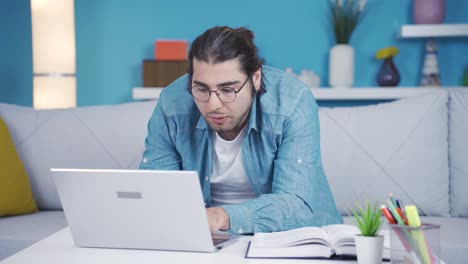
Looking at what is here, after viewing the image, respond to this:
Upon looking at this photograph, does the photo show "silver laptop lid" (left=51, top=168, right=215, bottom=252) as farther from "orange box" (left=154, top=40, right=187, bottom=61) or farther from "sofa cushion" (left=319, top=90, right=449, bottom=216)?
"orange box" (left=154, top=40, right=187, bottom=61)

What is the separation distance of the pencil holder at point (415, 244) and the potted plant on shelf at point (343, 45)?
244 centimetres

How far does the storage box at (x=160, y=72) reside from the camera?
3.37m

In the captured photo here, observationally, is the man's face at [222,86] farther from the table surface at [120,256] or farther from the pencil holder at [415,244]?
the pencil holder at [415,244]

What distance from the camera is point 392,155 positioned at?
2.27 m

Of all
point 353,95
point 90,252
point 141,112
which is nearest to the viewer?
point 90,252

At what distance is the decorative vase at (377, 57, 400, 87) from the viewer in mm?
3316

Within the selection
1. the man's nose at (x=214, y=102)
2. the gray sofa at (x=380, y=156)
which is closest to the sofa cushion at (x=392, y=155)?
the gray sofa at (x=380, y=156)

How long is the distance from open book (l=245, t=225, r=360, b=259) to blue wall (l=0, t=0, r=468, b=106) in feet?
8.02

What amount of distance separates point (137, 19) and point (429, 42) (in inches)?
68.2

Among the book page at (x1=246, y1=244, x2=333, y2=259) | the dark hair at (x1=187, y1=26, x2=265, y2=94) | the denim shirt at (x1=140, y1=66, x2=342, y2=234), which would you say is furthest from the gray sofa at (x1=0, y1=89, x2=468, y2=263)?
the book page at (x1=246, y1=244, x2=333, y2=259)

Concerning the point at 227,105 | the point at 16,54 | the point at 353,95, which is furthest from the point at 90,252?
the point at 16,54

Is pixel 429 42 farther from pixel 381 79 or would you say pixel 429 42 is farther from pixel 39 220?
pixel 39 220

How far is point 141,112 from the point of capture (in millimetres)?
2434

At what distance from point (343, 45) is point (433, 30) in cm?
49
